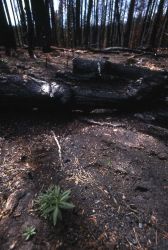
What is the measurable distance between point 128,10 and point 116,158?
456 centimetres

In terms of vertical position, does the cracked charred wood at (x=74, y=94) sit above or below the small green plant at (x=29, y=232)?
above

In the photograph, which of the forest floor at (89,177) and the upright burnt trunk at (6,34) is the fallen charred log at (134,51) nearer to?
the upright burnt trunk at (6,34)

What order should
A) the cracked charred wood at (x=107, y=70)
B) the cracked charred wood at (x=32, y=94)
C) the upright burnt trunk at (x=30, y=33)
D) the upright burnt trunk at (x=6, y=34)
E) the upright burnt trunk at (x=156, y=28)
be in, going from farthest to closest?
the upright burnt trunk at (x=156, y=28), the upright burnt trunk at (x=30, y=33), the upright burnt trunk at (x=6, y=34), the cracked charred wood at (x=107, y=70), the cracked charred wood at (x=32, y=94)

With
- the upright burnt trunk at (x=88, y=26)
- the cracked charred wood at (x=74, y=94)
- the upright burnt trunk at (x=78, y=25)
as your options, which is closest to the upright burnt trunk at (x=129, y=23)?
the upright burnt trunk at (x=88, y=26)

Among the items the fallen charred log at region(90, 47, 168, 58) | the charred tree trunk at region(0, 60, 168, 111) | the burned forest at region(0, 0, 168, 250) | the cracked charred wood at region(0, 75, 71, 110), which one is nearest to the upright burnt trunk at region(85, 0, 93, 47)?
the burned forest at region(0, 0, 168, 250)

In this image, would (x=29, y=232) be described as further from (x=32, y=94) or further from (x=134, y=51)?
(x=134, y=51)

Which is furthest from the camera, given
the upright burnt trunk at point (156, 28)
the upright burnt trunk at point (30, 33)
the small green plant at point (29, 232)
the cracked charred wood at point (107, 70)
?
the upright burnt trunk at point (156, 28)

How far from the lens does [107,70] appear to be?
357cm

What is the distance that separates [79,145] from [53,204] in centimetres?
94

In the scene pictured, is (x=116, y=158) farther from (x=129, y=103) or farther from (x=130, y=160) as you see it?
(x=129, y=103)

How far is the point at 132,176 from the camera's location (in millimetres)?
2344

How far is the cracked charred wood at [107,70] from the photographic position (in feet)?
11.5

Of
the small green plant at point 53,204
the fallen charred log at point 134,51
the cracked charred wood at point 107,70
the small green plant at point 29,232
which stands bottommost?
the small green plant at point 29,232

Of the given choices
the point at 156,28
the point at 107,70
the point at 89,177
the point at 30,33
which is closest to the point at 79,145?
the point at 89,177
